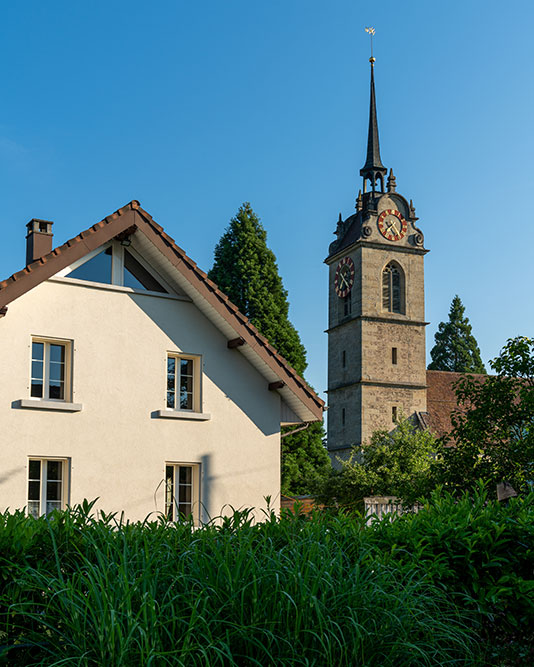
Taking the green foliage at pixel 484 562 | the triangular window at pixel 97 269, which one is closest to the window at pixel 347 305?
the triangular window at pixel 97 269

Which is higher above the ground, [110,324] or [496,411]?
[110,324]

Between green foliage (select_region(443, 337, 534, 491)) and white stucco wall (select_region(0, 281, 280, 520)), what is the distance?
3789 millimetres

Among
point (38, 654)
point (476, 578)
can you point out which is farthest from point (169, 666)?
point (476, 578)

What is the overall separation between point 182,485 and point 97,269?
4.51 meters

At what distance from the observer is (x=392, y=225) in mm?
65812

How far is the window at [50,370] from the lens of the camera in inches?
606

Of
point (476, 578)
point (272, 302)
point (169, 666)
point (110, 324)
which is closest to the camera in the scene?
point (169, 666)

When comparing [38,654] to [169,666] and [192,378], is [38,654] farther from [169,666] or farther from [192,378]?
[192,378]

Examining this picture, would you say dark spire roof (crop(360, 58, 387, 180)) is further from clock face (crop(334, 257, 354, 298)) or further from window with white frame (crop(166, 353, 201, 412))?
window with white frame (crop(166, 353, 201, 412))

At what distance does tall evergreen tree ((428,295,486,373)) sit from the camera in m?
72.1

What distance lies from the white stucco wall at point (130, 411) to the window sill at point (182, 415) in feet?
0.36

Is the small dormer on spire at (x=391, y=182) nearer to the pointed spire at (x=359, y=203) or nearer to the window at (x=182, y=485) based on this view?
the pointed spire at (x=359, y=203)

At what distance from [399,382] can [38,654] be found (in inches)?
2290

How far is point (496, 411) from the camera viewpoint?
1725cm
